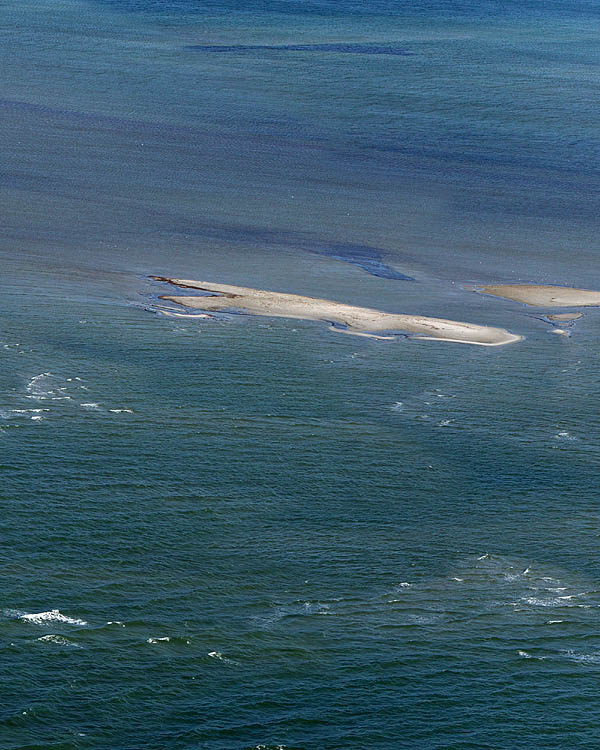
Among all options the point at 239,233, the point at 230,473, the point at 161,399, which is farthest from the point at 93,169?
the point at 230,473

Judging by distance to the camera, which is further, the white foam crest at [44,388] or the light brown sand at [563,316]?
the light brown sand at [563,316]

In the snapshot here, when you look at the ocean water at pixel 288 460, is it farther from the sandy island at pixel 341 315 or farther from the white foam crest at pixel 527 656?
the sandy island at pixel 341 315

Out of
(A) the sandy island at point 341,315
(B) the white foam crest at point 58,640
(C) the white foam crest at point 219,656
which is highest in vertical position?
(A) the sandy island at point 341,315

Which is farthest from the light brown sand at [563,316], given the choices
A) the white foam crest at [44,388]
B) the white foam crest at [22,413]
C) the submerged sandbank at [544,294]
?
the white foam crest at [22,413]

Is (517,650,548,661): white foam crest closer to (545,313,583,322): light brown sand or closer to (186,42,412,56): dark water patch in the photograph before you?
(545,313,583,322): light brown sand

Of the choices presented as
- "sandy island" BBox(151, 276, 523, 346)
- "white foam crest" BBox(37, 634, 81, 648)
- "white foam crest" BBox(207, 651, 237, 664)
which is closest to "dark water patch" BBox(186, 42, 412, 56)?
"sandy island" BBox(151, 276, 523, 346)
